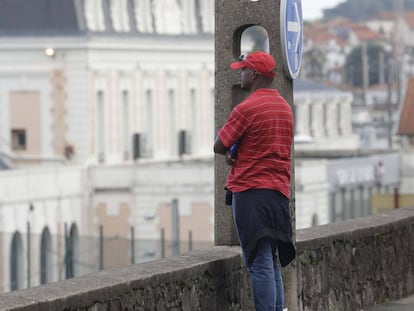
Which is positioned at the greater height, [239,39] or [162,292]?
[239,39]

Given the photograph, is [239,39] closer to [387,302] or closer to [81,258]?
[387,302]

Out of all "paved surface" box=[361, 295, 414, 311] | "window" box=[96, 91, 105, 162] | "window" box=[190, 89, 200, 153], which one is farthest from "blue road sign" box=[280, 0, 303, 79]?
"window" box=[190, 89, 200, 153]

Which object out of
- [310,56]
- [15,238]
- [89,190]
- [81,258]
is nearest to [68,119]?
[89,190]

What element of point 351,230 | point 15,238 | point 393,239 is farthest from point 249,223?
point 15,238

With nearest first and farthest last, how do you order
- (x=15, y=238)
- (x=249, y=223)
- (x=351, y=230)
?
(x=249, y=223) < (x=351, y=230) < (x=15, y=238)

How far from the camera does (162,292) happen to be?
13.4m

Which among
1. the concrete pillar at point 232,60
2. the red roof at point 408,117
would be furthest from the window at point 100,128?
the concrete pillar at point 232,60

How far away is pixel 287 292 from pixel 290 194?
0.84 m

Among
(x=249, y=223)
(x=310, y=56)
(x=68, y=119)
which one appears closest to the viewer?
(x=249, y=223)

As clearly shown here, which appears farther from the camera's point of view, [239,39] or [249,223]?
[239,39]

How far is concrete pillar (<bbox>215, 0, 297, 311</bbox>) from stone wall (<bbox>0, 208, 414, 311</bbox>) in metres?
0.27

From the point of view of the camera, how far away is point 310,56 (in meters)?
189

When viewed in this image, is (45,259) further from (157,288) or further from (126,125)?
(157,288)

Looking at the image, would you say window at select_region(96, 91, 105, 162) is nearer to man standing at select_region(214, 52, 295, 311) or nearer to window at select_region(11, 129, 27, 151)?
window at select_region(11, 129, 27, 151)
